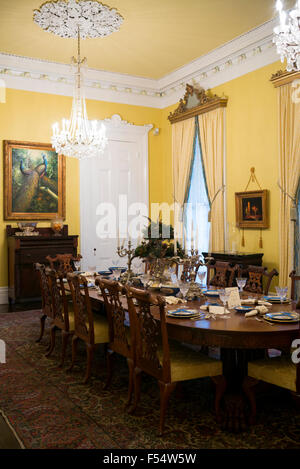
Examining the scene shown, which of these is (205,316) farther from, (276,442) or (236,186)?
(236,186)

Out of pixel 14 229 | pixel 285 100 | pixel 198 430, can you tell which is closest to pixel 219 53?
pixel 285 100

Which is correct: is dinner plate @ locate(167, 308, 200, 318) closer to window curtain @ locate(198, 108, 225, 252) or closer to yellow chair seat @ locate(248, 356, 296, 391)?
yellow chair seat @ locate(248, 356, 296, 391)

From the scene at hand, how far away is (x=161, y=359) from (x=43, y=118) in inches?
231

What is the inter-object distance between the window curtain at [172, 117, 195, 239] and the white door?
692 mm

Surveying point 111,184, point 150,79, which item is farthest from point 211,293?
point 150,79

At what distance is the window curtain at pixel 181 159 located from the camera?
26.8 feet

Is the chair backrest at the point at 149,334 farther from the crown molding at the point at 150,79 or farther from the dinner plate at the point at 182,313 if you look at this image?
the crown molding at the point at 150,79

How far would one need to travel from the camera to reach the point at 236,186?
23.4ft

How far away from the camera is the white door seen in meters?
8.40

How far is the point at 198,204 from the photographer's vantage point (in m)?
8.04

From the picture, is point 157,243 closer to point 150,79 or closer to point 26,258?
point 26,258

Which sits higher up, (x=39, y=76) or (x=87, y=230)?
(x=39, y=76)

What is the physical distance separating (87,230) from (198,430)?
5.71 m

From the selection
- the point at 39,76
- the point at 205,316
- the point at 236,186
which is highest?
the point at 39,76
